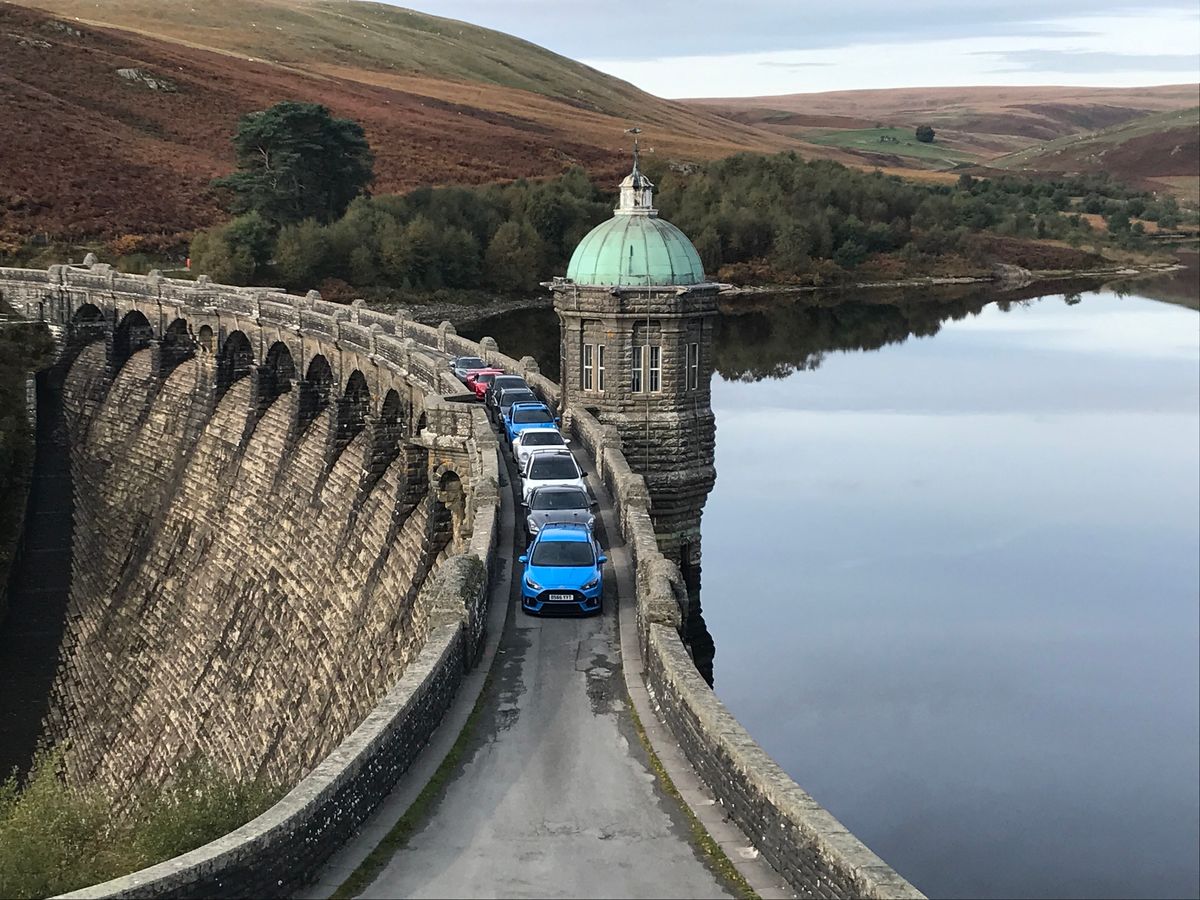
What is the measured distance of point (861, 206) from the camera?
14850 cm

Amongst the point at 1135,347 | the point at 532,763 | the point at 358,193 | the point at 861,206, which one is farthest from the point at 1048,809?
the point at 861,206

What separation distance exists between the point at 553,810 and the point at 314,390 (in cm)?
3528

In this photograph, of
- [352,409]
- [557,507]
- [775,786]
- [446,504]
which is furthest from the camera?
[352,409]

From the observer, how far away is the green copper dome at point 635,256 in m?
33.2

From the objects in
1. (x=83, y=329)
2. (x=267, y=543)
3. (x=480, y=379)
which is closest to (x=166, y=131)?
(x=83, y=329)

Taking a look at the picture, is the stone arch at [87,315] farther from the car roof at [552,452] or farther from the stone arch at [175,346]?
the car roof at [552,452]

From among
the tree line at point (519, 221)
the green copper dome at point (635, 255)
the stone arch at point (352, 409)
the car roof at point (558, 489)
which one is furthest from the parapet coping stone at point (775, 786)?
the tree line at point (519, 221)

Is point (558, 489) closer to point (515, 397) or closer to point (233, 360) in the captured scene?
point (515, 397)

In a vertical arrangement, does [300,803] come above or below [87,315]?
above

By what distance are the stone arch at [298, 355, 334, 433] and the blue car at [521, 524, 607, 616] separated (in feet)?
88.1

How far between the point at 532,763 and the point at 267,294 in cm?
4424

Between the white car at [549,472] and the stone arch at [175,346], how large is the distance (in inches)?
1380

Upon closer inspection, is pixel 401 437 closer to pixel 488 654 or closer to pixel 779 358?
pixel 488 654

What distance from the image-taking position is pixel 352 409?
150 ft
